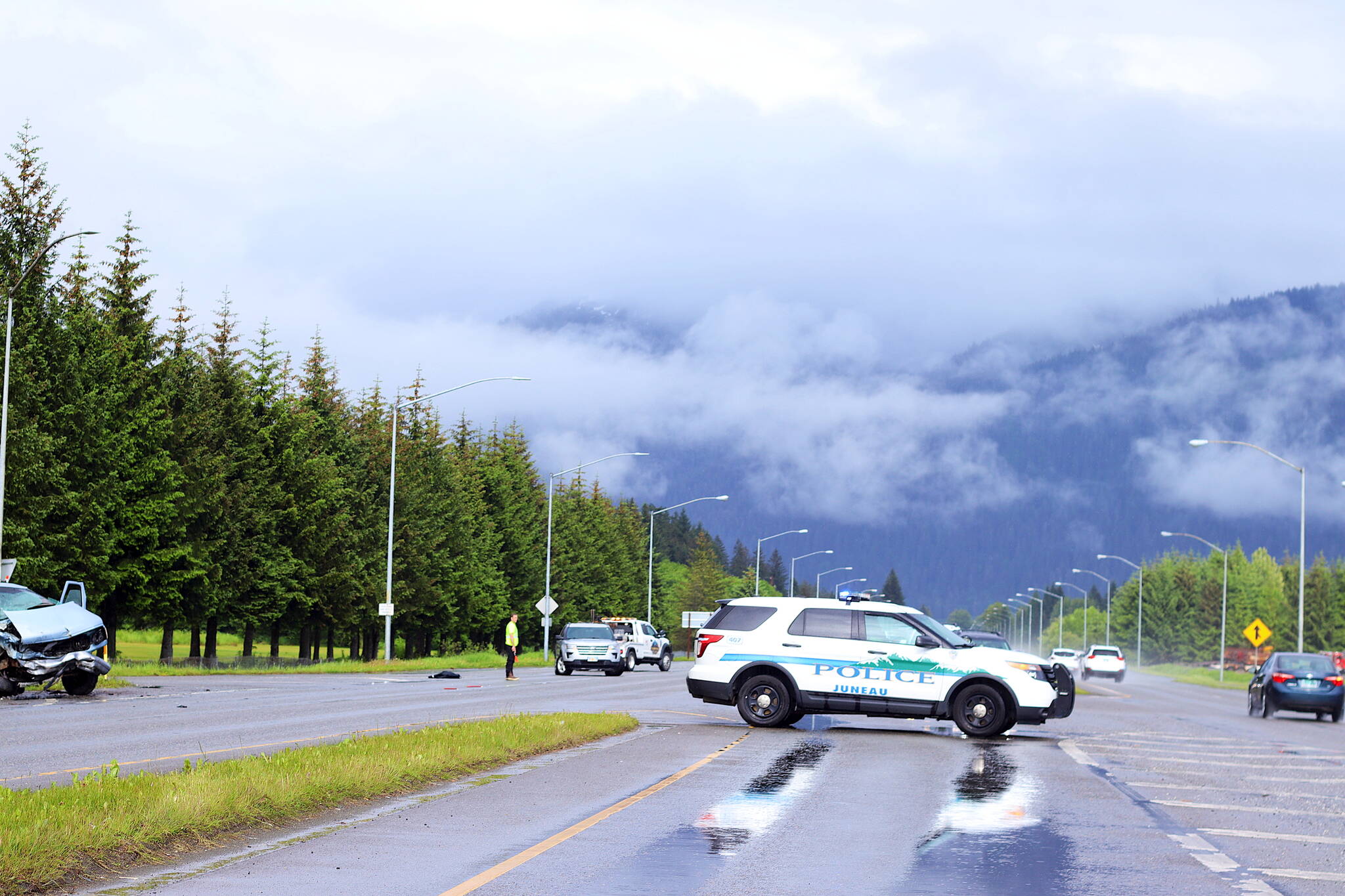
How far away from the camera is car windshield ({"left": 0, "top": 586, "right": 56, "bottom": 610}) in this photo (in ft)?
87.7

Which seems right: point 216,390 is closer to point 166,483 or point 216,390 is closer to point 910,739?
point 166,483

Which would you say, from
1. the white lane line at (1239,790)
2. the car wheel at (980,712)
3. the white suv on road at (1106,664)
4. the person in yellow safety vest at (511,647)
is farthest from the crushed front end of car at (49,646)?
the white suv on road at (1106,664)

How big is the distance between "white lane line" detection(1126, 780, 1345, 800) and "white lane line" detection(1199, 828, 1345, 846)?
3052 millimetres

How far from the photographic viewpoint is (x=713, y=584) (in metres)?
186

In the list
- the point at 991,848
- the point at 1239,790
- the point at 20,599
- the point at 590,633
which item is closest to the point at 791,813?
the point at 991,848

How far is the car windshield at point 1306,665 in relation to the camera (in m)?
33.8

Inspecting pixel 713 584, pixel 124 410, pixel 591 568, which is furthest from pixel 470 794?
pixel 713 584

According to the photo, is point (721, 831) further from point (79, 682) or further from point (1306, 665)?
point (1306, 665)

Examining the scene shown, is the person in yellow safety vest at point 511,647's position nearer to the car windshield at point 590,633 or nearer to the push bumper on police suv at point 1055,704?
the car windshield at point 590,633

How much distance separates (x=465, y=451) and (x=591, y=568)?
17.6 meters

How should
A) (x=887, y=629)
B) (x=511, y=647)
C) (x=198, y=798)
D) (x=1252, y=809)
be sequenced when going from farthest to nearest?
(x=511, y=647) → (x=887, y=629) → (x=1252, y=809) → (x=198, y=798)

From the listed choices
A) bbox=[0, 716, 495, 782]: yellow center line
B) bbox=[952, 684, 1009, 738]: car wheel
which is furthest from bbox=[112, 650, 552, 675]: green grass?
bbox=[952, 684, 1009, 738]: car wheel

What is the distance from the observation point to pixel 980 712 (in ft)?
69.3

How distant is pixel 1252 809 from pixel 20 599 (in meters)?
21.8
